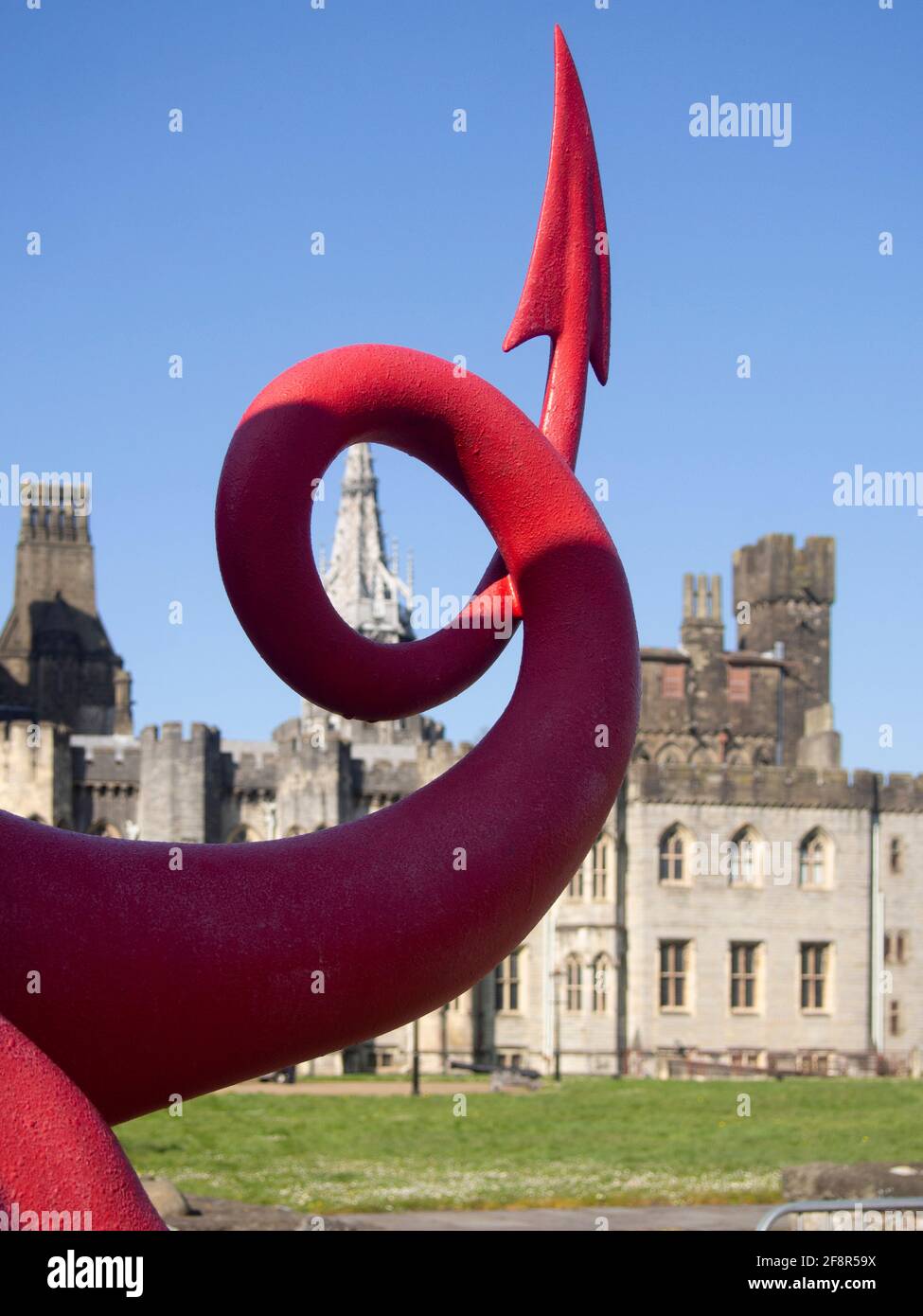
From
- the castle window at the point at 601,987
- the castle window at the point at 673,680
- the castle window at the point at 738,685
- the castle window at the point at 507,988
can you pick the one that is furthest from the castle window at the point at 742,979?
the castle window at the point at 738,685

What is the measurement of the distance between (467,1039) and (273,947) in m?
47.4

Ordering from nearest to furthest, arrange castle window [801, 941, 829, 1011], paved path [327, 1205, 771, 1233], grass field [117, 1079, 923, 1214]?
paved path [327, 1205, 771, 1233], grass field [117, 1079, 923, 1214], castle window [801, 941, 829, 1011]

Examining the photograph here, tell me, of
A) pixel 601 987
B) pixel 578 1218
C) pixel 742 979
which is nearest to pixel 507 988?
pixel 601 987

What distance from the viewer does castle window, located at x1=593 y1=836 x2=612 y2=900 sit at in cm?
5441

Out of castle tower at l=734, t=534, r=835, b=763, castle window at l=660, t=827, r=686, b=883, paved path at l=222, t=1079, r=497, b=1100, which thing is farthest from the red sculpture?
castle tower at l=734, t=534, r=835, b=763

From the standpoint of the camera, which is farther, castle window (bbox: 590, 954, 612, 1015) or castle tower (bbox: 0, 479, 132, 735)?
castle tower (bbox: 0, 479, 132, 735)

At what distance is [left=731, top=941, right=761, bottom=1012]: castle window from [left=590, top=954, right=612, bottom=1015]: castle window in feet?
12.2

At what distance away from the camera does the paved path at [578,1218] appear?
17266mm

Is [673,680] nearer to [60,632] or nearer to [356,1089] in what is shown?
[60,632]

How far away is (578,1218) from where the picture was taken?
59.8ft

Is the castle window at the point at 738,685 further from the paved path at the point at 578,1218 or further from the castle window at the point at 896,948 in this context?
the paved path at the point at 578,1218

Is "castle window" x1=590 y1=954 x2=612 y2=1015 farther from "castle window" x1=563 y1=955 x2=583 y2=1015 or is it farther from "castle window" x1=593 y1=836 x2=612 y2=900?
"castle window" x1=593 y1=836 x2=612 y2=900

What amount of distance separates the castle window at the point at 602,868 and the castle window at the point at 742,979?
4043mm

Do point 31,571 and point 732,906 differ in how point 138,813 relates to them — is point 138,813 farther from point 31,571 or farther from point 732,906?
point 31,571
